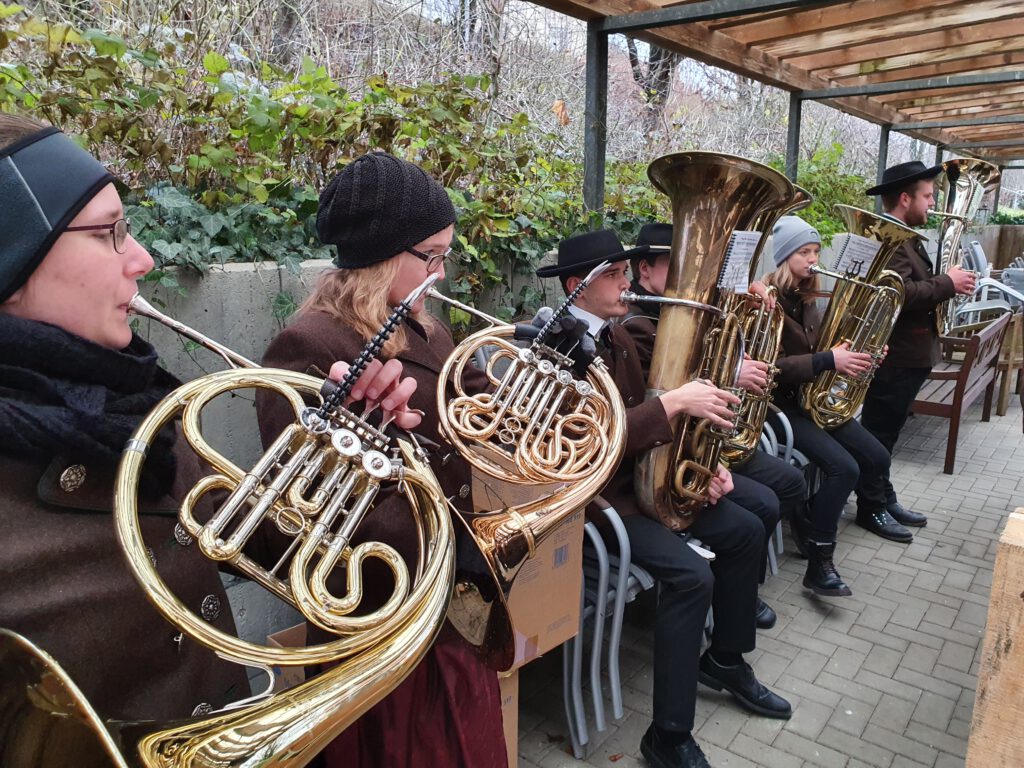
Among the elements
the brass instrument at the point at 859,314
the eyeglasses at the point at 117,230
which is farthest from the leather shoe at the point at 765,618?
the eyeglasses at the point at 117,230

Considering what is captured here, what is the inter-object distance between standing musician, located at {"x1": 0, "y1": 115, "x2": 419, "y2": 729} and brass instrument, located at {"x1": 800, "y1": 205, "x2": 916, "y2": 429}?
135 inches

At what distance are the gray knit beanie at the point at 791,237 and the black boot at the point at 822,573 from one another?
1.58m

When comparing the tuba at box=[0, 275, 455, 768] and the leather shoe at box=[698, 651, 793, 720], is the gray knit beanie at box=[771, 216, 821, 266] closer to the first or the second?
the leather shoe at box=[698, 651, 793, 720]

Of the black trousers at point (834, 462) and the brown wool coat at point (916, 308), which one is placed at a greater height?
the brown wool coat at point (916, 308)

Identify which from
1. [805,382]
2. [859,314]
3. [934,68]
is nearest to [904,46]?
[934,68]

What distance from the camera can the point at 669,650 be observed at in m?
2.53

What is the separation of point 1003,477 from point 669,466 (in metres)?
4.12

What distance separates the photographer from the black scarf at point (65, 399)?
1049 millimetres

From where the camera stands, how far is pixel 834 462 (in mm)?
3764

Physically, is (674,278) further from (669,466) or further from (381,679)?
(381,679)

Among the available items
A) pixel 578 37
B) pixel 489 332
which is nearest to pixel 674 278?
pixel 489 332

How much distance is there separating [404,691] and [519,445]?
0.66 metres

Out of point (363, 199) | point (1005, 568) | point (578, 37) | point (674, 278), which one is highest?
point (578, 37)

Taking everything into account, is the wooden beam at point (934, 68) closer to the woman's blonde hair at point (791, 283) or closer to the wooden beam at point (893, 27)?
the wooden beam at point (893, 27)
